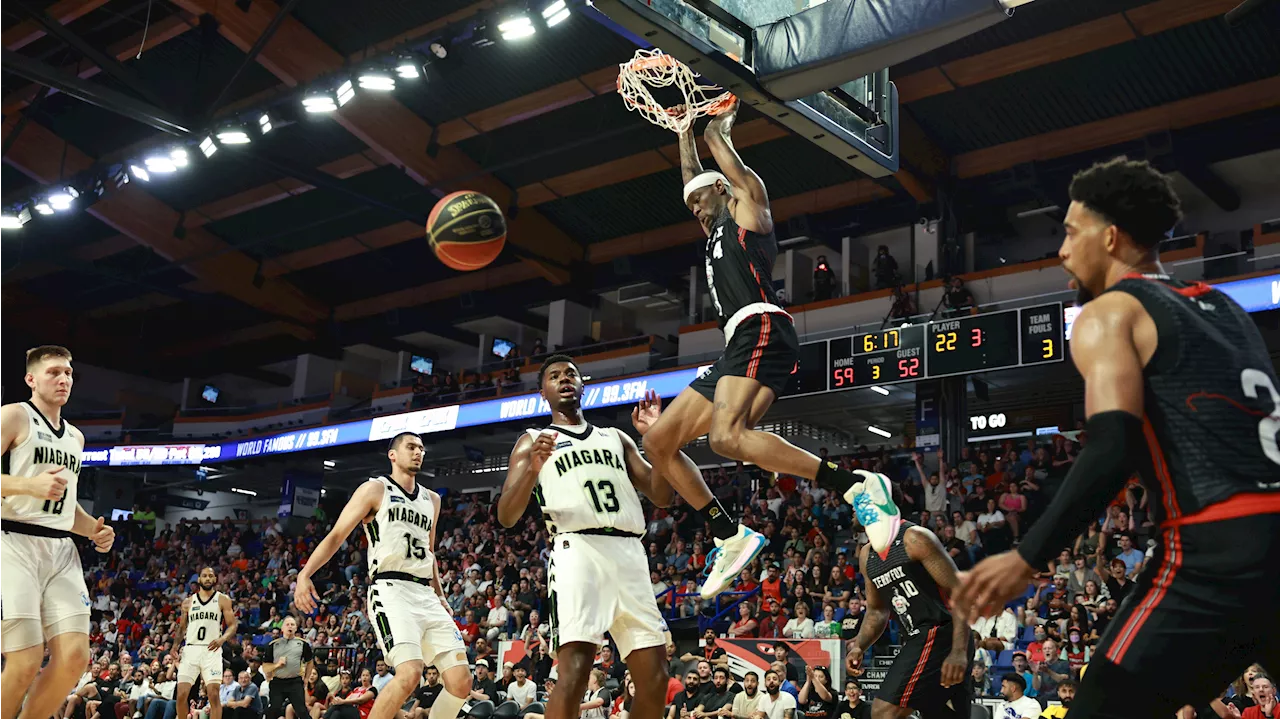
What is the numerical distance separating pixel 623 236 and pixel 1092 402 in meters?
24.2

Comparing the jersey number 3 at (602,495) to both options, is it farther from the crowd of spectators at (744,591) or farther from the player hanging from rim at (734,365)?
the crowd of spectators at (744,591)

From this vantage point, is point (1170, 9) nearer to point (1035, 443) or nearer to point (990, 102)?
point (990, 102)

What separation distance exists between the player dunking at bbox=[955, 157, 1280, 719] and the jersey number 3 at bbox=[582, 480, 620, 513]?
344 cm

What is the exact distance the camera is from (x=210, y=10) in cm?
1839

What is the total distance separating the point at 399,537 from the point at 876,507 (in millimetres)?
3788

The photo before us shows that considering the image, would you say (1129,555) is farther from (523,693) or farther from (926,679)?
(926,679)

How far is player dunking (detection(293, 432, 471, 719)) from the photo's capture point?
735 centimetres

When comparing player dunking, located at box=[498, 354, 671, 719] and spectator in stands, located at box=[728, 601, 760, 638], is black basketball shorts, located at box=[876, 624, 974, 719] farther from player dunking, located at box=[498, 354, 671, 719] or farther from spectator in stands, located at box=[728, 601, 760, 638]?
spectator in stands, located at box=[728, 601, 760, 638]

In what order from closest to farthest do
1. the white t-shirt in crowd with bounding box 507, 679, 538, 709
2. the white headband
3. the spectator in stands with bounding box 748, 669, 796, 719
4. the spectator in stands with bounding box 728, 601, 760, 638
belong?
the white headband, the spectator in stands with bounding box 748, 669, 796, 719, the white t-shirt in crowd with bounding box 507, 679, 538, 709, the spectator in stands with bounding box 728, 601, 760, 638

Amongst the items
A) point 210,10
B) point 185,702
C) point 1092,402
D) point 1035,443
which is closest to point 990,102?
point 1035,443

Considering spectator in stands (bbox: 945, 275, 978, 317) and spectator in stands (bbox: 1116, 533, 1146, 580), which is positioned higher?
spectator in stands (bbox: 945, 275, 978, 317)

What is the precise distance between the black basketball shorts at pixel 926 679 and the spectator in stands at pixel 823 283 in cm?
1874

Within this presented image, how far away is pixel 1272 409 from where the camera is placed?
2.74 metres

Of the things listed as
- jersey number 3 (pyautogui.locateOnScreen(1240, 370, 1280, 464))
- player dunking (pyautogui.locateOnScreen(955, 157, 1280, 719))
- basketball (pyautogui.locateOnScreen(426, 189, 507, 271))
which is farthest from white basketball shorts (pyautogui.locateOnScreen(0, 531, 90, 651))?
basketball (pyautogui.locateOnScreen(426, 189, 507, 271))
